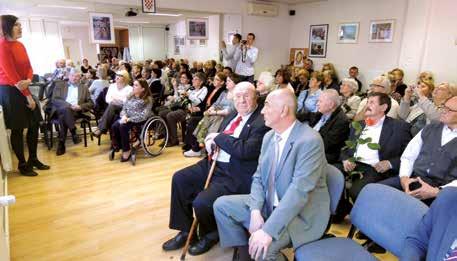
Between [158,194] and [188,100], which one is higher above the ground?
[188,100]

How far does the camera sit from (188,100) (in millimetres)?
4711

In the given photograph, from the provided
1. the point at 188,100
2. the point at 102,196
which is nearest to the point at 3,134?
the point at 102,196

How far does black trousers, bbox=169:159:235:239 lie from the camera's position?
201 cm

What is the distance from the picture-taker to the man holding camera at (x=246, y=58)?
6148 millimetres

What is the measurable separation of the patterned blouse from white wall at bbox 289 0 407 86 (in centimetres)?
456

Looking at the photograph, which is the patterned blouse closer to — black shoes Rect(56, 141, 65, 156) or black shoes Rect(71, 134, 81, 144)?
black shoes Rect(56, 141, 65, 156)

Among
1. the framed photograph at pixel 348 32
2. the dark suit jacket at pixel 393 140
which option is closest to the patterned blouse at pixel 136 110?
the dark suit jacket at pixel 393 140

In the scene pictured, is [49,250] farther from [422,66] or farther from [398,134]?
[422,66]

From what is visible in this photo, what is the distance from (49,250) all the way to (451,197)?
2.42 metres

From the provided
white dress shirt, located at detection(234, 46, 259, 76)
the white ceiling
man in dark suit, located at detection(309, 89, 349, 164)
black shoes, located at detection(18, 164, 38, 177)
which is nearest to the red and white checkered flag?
the white ceiling

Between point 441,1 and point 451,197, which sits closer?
point 451,197

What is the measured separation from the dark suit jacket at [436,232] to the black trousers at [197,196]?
3.68 ft

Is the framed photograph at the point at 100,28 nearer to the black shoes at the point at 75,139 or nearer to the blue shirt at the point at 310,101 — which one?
the black shoes at the point at 75,139

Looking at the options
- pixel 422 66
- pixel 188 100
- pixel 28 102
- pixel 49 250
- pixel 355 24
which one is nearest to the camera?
pixel 49 250
